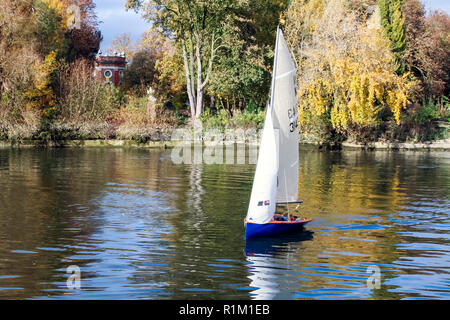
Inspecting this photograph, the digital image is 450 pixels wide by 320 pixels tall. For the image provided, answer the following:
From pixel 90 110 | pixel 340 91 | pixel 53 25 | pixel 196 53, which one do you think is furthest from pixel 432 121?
pixel 53 25

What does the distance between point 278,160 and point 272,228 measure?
81.1 inches

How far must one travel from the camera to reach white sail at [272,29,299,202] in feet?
59.4

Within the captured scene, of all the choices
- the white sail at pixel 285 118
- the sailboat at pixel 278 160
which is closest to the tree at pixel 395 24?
the white sail at pixel 285 118

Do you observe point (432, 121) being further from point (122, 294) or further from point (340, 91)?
point (122, 294)

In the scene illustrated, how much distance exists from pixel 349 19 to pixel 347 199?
25373mm

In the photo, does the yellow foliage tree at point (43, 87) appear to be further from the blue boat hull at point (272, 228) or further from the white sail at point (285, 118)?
the blue boat hull at point (272, 228)

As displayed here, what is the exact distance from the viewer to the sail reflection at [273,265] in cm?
1285

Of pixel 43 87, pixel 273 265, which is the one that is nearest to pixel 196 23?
pixel 43 87

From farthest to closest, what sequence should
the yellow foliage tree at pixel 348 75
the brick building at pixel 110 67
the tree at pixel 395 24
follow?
1. the brick building at pixel 110 67
2. the tree at pixel 395 24
3. the yellow foliage tree at pixel 348 75

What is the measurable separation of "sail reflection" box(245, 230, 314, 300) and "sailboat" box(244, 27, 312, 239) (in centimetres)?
40

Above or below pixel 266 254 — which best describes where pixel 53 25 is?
above

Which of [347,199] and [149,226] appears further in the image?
[347,199]
